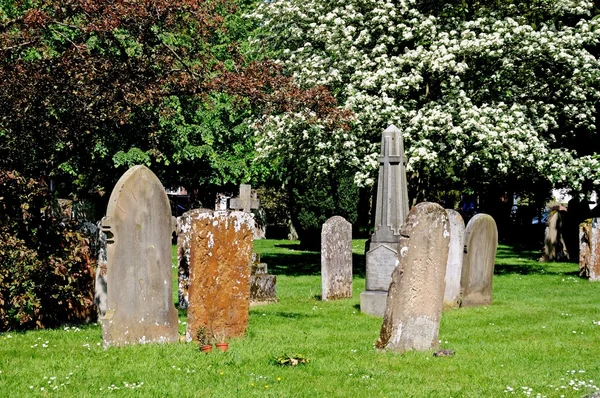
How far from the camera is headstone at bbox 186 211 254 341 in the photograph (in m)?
10.2

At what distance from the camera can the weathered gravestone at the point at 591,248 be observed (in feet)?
68.5

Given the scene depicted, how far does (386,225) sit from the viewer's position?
15094 mm

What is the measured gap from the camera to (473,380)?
838 cm

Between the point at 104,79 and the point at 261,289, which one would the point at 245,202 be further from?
the point at 104,79

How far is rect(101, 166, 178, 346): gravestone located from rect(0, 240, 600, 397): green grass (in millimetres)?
390

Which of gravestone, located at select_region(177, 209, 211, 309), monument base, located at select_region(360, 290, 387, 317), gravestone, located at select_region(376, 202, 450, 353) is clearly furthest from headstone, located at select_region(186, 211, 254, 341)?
monument base, located at select_region(360, 290, 387, 317)

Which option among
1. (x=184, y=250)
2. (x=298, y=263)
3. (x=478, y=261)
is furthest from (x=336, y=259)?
(x=298, y=263)

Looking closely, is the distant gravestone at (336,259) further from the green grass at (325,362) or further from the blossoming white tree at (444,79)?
the blossoming white tree at (444,79)

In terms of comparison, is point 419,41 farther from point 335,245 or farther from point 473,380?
point 473,380

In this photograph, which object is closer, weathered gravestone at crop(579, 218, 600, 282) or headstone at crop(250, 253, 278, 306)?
headstone at crop(250, 253, 278, 306)

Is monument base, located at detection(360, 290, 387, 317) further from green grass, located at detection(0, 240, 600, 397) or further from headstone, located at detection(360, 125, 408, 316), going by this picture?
green grass, located at detection(0, 240, 600, 397)

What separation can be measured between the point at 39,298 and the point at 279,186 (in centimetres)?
3260

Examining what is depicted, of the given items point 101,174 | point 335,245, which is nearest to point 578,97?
point 335,245

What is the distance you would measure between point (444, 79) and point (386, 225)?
8.52 m
